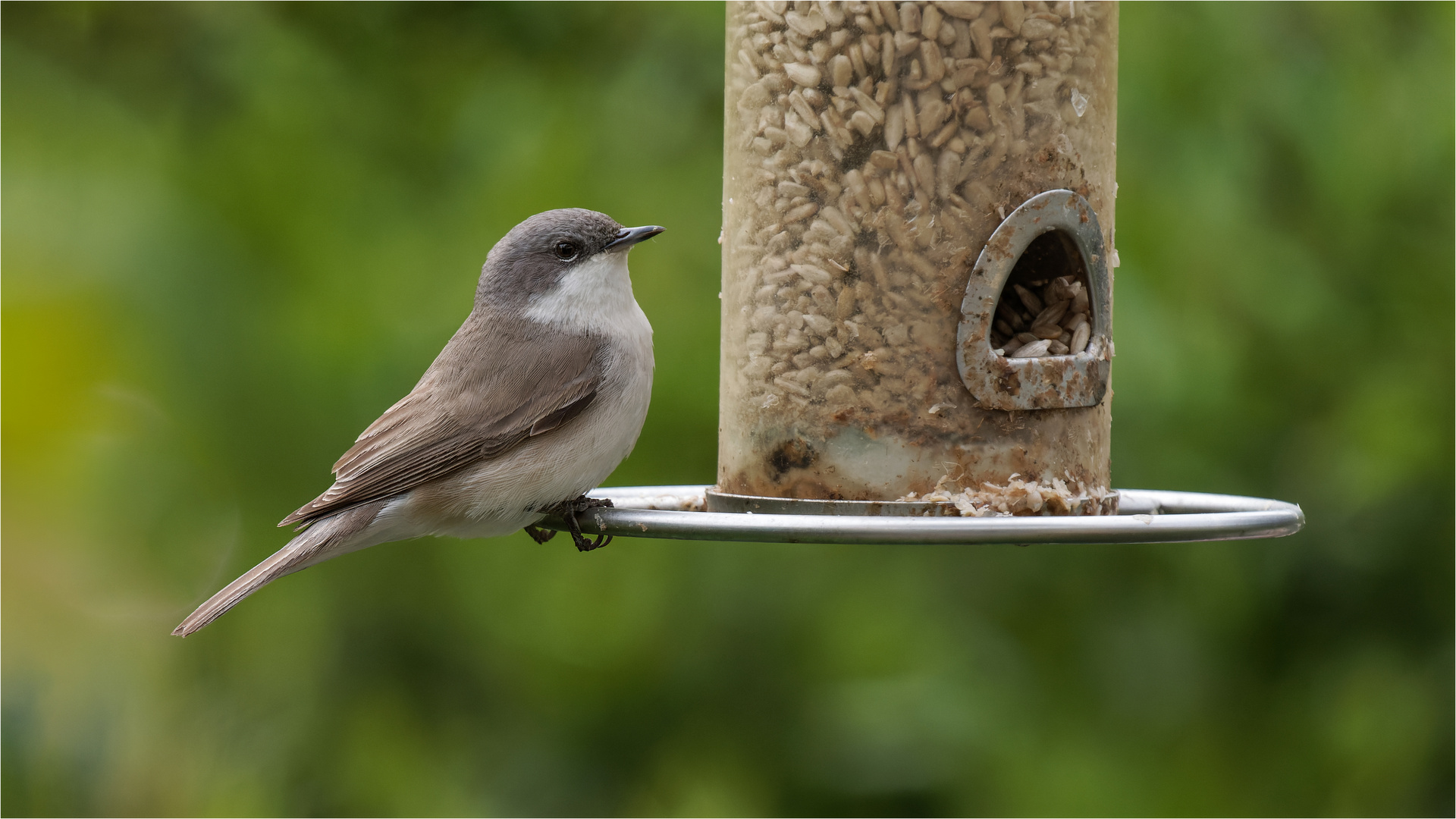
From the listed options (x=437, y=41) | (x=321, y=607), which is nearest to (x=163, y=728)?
(x=321, y=607)

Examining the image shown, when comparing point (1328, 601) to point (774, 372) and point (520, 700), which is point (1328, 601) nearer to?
point (774, 372)

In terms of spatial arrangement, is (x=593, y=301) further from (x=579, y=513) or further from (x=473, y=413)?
(x=579, y=513)

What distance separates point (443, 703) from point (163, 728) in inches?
44.8

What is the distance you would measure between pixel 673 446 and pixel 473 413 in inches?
47.8

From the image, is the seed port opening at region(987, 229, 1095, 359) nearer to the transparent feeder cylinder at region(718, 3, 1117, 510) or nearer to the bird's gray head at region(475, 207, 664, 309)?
the transparent feeder cylinder at region(718, 3, 1117, 510)

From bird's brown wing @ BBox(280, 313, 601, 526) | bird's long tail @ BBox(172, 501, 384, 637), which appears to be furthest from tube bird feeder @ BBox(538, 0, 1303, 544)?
bird's long tail @ BBox(172, 501, 384, 637)

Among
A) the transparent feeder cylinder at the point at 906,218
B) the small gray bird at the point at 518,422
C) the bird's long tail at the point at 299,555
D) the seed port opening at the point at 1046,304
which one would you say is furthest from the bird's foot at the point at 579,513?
the seed port opening at the point at 1046,304

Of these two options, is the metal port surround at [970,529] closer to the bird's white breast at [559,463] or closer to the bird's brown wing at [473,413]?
the bird's white breast at [559,463]

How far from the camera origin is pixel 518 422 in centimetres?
430

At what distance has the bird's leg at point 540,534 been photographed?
4.47m

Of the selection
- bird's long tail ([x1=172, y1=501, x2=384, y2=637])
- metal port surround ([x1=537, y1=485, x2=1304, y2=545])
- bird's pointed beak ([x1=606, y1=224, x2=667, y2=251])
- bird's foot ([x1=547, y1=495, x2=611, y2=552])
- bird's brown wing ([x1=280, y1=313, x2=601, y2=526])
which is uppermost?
bird's pointed beak ([x1=606, y1=224, x2=667, y2=251])

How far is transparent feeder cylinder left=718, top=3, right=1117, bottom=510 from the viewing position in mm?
3990

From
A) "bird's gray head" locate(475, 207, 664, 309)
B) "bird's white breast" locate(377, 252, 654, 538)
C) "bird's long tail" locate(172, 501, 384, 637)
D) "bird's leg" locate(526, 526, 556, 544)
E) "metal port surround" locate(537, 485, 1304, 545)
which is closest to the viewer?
"metal port surround" locate(537, 485, 1304, 545)

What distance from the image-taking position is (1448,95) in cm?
484
